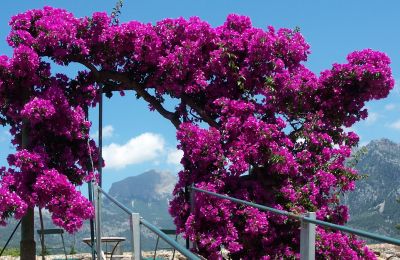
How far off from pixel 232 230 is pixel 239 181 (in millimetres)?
567

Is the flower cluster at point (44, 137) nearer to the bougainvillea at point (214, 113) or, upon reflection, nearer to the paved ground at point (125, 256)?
the bougainvillea at point (214, 113)

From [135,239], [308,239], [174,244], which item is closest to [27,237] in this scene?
[135,239]

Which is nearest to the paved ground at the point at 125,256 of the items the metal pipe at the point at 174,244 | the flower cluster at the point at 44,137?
the flower cluster at the point at 44,137

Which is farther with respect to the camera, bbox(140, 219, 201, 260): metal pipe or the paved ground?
the paved ground

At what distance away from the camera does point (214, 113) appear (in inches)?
292

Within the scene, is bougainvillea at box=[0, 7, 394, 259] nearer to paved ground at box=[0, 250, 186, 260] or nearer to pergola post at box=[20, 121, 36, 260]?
pergola post at box=[20, 121, 36, 260]

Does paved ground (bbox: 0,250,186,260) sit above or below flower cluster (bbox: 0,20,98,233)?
below

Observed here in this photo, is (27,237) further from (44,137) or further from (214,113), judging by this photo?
(214,113)

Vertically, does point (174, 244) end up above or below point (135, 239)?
below

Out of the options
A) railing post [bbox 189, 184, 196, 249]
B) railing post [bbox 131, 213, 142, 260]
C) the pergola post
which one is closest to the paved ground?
the pergola post

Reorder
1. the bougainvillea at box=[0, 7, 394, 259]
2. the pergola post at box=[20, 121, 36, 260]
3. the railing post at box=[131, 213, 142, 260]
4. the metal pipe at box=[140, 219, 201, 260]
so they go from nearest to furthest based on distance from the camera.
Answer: the metal pipe at box=[140, 219, 201, 260], the railing post at box=[131, 213, 142, 260], the bougainvillea at box=[0, 7, 394, 259], the pergola post at box=[20, 121, 36, 260]

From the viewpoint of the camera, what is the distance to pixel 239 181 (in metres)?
6.98

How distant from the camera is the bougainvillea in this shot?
6832mm

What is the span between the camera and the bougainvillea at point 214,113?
22.4 feet
